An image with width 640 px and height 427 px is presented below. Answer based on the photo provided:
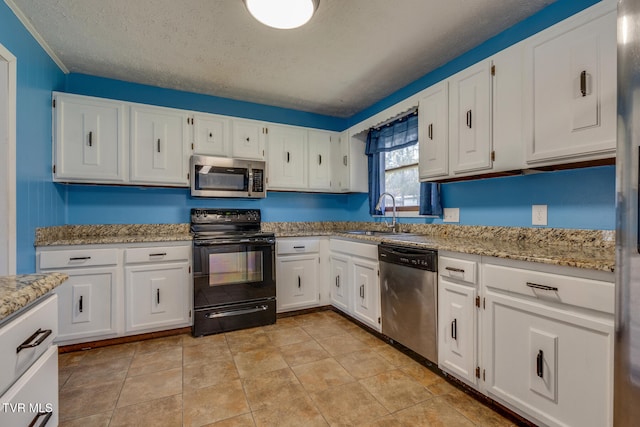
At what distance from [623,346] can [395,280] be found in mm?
1461

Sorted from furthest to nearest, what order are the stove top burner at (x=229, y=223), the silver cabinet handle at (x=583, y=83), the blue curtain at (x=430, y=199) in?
the stove top burner at (x=229, y=223) < the blue curtain at (x=430, y=199) < the silver cabinet handle at (x=583, y=83)

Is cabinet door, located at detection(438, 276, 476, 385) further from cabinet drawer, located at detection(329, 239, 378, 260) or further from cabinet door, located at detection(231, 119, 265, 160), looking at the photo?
cabinet door, located at detection(231, 119, 265, 160)

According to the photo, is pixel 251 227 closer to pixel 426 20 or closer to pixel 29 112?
pixel 29 112

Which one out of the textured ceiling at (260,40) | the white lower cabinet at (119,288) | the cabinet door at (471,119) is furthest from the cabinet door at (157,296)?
the cabinet door at (471,119)

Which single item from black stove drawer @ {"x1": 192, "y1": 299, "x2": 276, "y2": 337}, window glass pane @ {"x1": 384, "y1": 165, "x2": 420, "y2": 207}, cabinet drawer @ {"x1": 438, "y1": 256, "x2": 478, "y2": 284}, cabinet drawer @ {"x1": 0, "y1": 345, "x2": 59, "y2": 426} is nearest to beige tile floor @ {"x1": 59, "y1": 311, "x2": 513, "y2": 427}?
black stove drawer @ {"x1": 192, "y1": 299, "x2": 276, "y2": 337}

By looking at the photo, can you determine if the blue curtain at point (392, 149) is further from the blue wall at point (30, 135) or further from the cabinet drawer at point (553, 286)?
the blue wall at point (30, 135)

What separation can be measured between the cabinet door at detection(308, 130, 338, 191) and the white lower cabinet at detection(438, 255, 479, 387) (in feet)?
6.65

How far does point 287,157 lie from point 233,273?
148 cm

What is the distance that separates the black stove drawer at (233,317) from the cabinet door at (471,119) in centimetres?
217

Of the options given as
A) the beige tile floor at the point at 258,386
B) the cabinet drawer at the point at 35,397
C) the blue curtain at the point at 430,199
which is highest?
the blue curtain at the point at 430,199

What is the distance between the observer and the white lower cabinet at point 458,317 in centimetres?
172

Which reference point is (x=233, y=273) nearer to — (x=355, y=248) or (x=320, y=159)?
(x=355, y=248)

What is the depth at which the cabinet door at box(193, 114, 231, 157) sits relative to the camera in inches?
119

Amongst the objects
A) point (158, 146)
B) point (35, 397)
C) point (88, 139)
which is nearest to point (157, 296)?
point (158, 146)
